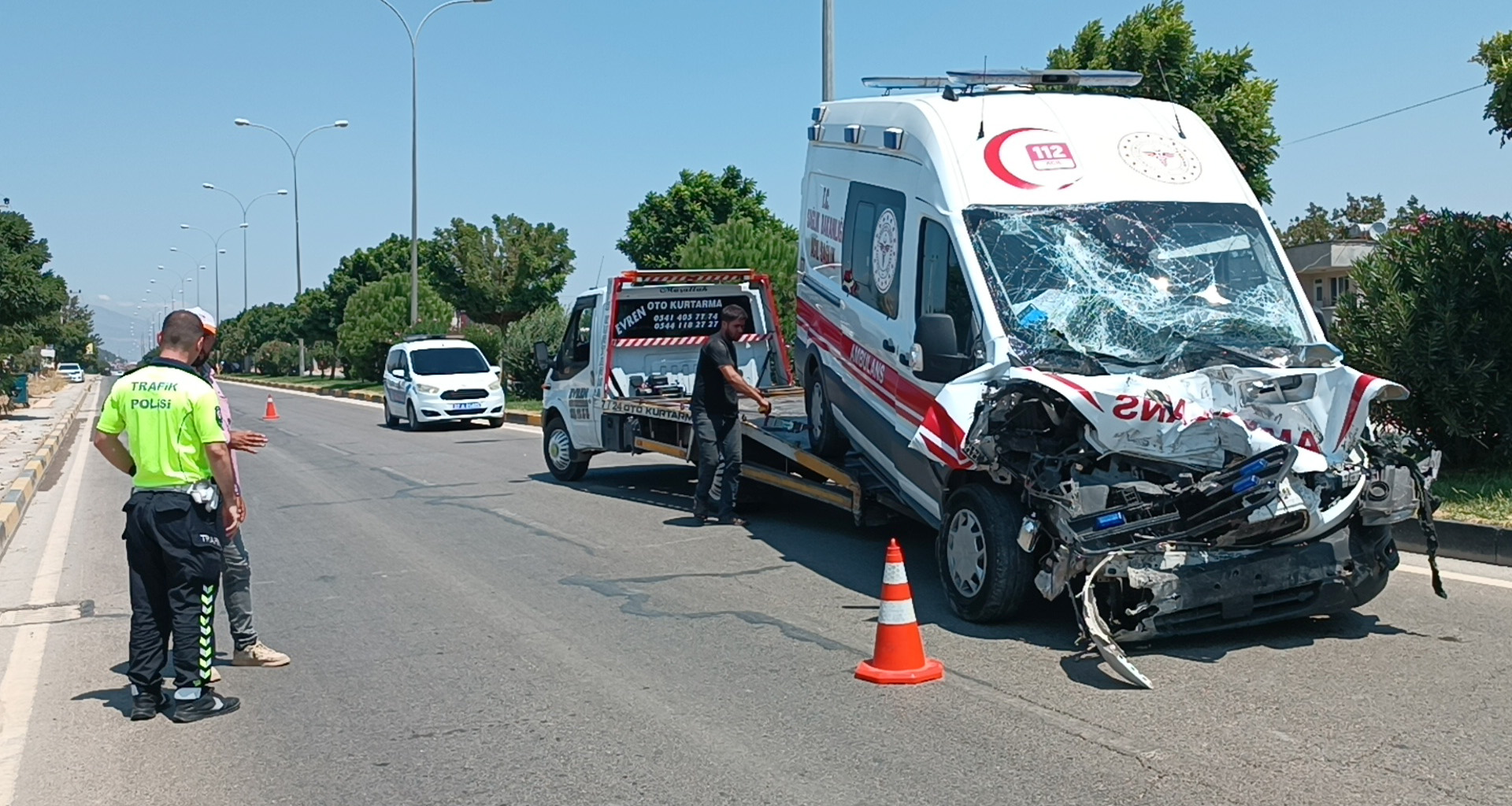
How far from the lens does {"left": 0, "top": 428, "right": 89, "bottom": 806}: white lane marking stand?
5.48m

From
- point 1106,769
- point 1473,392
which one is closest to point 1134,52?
point 1473,392

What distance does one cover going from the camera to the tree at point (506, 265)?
4500 centimetres

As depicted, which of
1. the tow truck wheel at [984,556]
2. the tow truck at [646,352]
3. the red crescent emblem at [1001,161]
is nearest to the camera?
the tow truck wheel at [984,556]

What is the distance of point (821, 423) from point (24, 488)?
418 inches

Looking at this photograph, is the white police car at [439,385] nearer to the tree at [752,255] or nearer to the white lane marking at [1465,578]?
the tree at [752,255]

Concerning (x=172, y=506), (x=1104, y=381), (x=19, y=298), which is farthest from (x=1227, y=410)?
(x=19, y=298)

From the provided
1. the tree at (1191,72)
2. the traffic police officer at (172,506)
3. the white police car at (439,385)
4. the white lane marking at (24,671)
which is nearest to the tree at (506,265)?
the white police car at (439,385)

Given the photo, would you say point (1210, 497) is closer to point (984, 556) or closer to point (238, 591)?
point (984, 556)

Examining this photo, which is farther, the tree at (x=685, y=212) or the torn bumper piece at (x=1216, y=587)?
the tree at (x=685, y=212)

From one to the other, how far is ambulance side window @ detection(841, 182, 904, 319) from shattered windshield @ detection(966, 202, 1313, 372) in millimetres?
1023

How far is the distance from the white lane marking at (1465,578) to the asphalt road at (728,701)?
149 mm

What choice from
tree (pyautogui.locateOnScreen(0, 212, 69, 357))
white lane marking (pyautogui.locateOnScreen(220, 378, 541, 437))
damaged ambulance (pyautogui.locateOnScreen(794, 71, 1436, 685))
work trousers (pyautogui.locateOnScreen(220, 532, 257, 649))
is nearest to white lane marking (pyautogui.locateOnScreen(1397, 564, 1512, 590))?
damaged ambulance (pyautogui.locateOnScreen(794, 71, 1436, 685))

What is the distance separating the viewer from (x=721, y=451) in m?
11.1

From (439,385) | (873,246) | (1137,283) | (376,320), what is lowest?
(439,385)
